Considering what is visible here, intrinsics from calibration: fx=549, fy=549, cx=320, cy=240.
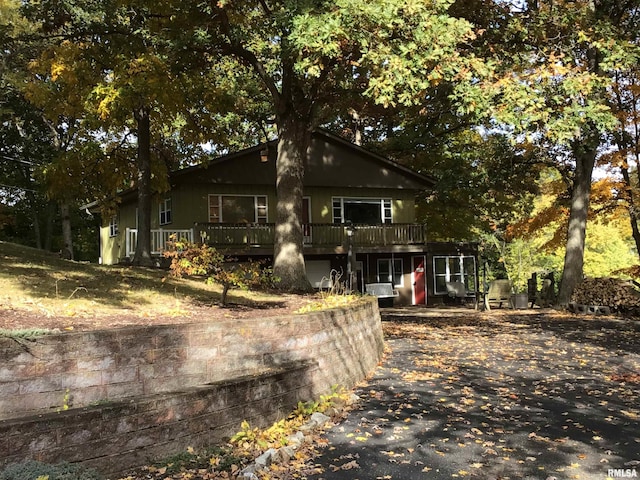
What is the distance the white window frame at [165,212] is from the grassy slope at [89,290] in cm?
1131

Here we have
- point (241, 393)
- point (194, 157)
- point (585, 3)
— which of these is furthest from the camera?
point (194, 157)

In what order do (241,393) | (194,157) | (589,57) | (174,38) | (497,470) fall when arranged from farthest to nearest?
(194,157)
(589,57)
(174,38)
(241,393)
(497,470)

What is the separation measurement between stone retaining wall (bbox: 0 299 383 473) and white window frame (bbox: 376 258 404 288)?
65.6 feet

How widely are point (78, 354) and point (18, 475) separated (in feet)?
4.04

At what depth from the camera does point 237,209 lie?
2381 cm

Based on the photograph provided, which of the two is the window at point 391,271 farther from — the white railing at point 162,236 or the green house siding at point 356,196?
the white railing at point 162,236

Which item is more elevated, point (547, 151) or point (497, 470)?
point (547, 151)

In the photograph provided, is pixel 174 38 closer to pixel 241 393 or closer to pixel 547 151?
pixel 241 393

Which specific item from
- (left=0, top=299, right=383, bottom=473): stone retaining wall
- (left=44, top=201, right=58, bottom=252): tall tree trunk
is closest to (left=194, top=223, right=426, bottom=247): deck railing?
(left=0, top=299, right=383, bottom=473): stone retaining wall

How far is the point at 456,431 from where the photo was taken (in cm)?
615

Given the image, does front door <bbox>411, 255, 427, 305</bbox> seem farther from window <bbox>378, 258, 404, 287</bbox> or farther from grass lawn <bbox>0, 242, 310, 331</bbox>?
grass lawn <bbox>0, 242, 310, 331</bbox>

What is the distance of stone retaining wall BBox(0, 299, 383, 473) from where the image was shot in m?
4.51

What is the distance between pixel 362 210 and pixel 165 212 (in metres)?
9.12

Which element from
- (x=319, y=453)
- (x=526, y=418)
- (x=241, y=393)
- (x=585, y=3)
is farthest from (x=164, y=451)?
(x=585, y=3)
